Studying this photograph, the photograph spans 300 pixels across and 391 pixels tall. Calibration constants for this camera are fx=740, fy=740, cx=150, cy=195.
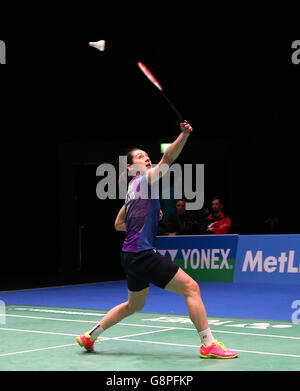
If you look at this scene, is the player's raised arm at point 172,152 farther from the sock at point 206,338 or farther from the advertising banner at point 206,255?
the advertising banner at point 206,255

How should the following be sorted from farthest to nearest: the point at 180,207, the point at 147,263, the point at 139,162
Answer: the point at 180,207, the point at 139,162, the point at 147,263

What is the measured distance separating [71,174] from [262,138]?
15.4 ft

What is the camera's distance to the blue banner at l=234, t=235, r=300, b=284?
12.6 metres

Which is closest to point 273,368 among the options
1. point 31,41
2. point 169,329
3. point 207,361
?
point 207,361

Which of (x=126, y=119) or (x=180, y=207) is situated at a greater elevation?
(x=126, y=119)

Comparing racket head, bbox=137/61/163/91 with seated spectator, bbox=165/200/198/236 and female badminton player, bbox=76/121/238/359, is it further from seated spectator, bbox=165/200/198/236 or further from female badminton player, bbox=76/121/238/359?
seated spectator, bbox=165/200/198/236

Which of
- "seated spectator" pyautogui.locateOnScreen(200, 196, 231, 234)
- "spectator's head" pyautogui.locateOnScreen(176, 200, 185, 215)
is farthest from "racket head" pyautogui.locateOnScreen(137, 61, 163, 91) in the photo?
"spectator's head" pyautogui.locateOnScreen(176, 200, 185, 215)

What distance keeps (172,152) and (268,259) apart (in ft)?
24.4

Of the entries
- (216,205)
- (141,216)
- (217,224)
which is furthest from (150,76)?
(217,224)

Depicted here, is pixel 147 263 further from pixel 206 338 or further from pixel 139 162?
pixel 139 162

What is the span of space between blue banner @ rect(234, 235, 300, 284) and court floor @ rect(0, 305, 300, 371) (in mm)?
4066

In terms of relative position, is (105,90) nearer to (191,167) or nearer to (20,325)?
(191,167)

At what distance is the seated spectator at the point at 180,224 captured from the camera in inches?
568

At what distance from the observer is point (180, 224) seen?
570 inches
